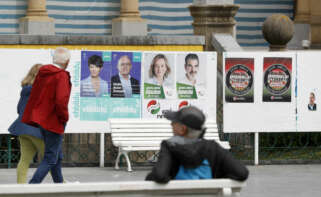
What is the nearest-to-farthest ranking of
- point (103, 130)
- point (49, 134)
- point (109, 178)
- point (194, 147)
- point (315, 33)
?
point (194, 147) < point (49, 134) < point (109, 178) < point (103, 130) < point (315, 33)

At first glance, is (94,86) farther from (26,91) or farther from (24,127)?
(24,127)

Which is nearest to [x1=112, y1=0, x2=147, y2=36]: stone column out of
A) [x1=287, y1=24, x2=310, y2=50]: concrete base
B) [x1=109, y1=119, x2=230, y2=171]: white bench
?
[x1=287, y1=24, x2=310, y2=50]: concrete base

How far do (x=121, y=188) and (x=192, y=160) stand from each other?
53 cm

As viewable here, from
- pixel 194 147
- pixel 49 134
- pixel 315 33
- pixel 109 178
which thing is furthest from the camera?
pixel 315 33

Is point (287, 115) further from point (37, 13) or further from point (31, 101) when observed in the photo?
point (37, 13)

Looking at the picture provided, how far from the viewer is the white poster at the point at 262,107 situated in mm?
14844

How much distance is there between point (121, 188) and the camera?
7.02 metres

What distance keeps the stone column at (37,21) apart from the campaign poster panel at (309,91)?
31.9 ft

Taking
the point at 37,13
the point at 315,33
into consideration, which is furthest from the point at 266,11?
the point at 37,13

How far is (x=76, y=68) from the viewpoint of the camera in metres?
14.2

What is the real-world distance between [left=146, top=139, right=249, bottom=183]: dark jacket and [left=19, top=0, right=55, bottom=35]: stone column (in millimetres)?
16665

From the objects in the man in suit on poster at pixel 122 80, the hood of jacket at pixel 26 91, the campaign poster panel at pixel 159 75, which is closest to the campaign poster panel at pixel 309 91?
the campaign poster panel at pixel 159 75

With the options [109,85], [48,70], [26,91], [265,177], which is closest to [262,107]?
[265,177]

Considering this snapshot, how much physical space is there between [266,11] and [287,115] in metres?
12.7
